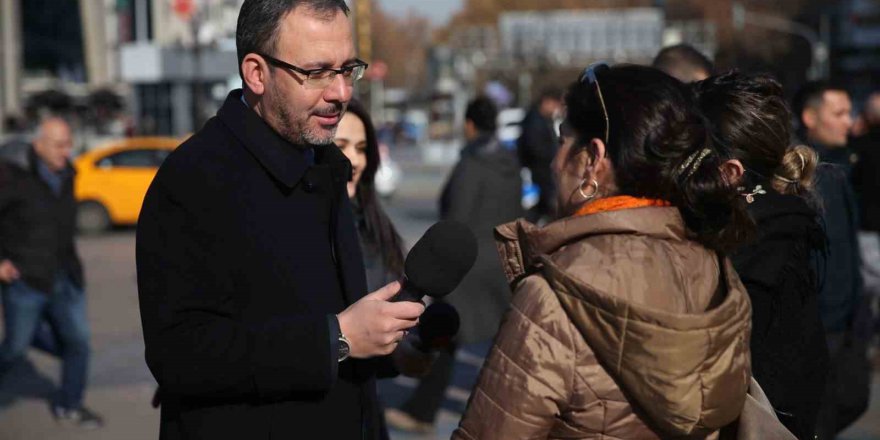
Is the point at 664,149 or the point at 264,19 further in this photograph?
the point at 264,19

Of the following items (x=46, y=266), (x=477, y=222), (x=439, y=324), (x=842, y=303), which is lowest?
(x=46, y=266)

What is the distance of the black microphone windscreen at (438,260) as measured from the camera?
2508 mm

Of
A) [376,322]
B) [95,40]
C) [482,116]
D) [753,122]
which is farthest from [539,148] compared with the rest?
[95,40]

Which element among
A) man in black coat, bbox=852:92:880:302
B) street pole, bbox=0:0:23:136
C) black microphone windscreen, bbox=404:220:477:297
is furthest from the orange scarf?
street pole, bbox=0:0:23:136

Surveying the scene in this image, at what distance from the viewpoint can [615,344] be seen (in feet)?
7.51

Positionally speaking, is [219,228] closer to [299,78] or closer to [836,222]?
[299,78]

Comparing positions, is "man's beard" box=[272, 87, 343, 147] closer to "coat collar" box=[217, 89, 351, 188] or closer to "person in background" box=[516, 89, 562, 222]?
"coat collar" box=[217, 89, 351, 188]

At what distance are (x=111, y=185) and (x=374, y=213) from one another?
53.7ft

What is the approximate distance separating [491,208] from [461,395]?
1.48m

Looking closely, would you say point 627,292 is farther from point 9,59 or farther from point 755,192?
point 9,59

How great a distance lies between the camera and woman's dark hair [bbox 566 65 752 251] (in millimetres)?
2430

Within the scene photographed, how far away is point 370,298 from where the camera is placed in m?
2.44

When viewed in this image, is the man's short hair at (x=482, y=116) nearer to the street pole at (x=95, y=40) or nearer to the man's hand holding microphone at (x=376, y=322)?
the man's hand holding microphone at (x=376, y=322)

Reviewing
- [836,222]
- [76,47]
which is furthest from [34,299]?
[76,47]
